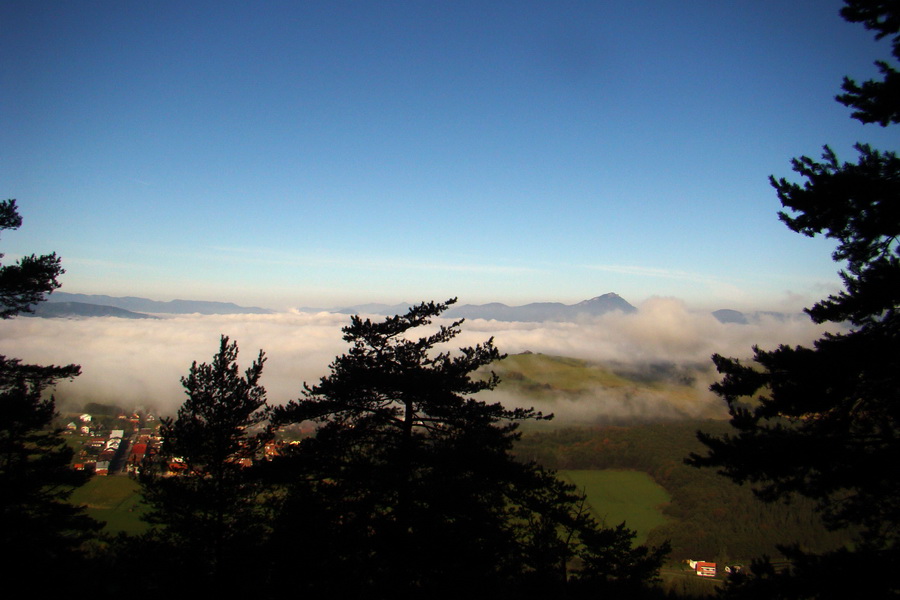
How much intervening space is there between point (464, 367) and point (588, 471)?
111609 mm

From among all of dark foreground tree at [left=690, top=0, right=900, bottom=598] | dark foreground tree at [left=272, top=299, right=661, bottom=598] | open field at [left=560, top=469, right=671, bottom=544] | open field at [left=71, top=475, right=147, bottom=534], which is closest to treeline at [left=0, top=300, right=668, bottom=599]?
dark foreground tree at [left=272, top=299, right=661, bottom=598]

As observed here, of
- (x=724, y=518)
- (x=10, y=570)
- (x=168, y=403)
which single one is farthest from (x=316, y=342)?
(x=10, y=570)

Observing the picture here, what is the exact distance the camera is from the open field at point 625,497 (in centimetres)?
7088

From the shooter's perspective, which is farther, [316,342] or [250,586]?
[316,342]

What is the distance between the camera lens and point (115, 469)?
65.5m

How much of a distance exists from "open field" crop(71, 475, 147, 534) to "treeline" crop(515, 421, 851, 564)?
48.0 metres

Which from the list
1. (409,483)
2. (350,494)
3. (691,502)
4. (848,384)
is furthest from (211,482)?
(691,502)

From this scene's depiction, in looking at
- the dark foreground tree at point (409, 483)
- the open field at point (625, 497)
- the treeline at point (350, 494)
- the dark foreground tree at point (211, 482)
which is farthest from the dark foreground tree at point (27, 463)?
the open field at point (625, 497)

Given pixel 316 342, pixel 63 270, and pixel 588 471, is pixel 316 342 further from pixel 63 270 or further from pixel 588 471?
pixel 63 270

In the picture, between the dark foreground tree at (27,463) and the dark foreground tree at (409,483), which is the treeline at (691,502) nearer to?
the dark foreground tree at (409,483)

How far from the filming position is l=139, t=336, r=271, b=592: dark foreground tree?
10.1 meters

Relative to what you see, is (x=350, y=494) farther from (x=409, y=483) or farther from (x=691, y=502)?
(x=691, y=502)

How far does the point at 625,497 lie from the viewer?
86.6 metres

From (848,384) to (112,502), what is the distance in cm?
7498
